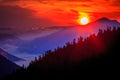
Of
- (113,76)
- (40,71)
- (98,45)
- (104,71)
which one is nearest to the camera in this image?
(113,76)

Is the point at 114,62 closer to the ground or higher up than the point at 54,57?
higher up

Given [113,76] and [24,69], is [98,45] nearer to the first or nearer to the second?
[113,76]

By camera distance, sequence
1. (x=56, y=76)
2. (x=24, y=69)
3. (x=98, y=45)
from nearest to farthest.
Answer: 1. (x=98, y=45)
2. (x=56, y=76)
3. (x=24, y=69)

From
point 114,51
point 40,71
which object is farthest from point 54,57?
point 114,51

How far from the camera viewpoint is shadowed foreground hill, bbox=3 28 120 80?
80.2 metres

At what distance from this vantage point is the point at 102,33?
95562 millimetres

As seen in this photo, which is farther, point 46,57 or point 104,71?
point 46,57

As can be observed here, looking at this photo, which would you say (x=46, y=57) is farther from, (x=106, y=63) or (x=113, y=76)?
(x=113, y=76)

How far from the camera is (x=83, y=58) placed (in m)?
91.9

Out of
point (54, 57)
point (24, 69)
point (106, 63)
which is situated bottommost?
point (24, 69)

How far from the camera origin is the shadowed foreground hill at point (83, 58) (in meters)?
80.2

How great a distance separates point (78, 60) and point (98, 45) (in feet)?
22.4

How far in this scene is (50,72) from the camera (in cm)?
10462

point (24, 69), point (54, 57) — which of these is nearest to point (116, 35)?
point (54, 57)
